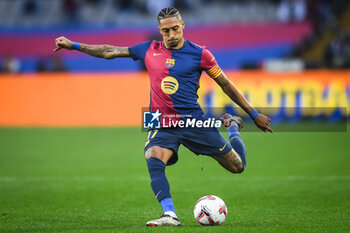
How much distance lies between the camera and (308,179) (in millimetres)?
10156

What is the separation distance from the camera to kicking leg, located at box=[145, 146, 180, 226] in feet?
20.4

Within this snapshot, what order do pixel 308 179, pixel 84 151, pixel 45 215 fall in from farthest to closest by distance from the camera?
pixel 84 151 → pixel 308 179 → pixel 45 215

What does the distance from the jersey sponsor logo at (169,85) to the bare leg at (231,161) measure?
0.96 meters

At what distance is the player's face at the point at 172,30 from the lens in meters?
6.50

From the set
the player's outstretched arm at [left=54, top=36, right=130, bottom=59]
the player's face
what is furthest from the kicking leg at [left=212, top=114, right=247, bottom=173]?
the player's outstretched arm at [left=54, top=36, right=130, bottom=59]

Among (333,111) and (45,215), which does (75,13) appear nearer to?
(333,111)

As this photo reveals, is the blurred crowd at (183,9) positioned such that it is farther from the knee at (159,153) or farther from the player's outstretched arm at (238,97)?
the knee at (159,153)

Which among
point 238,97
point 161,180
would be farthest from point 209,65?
point 161,180

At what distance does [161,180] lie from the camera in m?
6.39

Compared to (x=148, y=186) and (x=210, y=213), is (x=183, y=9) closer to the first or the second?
(x=148, y=186)

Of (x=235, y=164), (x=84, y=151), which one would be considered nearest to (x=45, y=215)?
(x=235, y=164)

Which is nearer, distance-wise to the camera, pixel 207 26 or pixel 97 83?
pixel 97 83

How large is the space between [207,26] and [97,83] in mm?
11324

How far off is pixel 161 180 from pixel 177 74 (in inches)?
47.1
